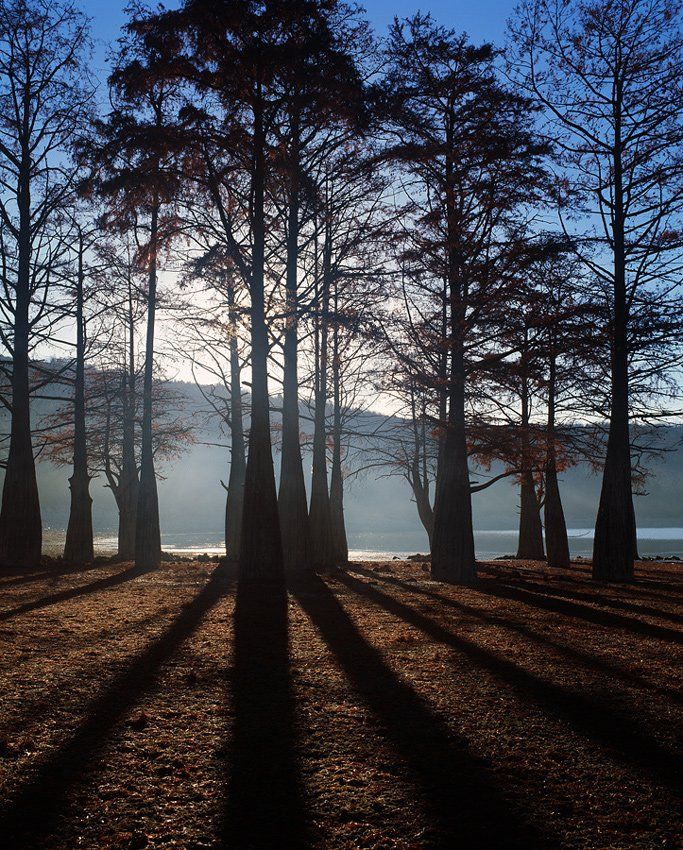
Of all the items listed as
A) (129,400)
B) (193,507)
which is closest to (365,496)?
(193,507)

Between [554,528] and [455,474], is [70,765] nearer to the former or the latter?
[455,474]

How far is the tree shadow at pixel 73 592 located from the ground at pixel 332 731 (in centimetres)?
23

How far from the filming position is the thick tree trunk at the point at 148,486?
17.5 metres

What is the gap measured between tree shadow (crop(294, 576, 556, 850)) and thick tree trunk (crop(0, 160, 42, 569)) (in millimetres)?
12391

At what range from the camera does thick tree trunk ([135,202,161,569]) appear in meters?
17.5

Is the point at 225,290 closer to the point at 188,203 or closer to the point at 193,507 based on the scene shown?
the point at 188,203

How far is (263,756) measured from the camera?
4.15 m

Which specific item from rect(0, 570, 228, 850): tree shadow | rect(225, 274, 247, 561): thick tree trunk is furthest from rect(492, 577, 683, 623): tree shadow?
rect(225, 274, 247, 561): thick tree trunk

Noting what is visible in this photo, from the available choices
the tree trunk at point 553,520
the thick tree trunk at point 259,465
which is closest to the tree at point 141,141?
the thick tree trunk at point 259,465

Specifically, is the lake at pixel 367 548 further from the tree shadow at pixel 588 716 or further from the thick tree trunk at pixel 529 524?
the tree shadow at pixel 588 716

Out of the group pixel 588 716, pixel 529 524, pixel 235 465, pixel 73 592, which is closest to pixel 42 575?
pixel 73 592

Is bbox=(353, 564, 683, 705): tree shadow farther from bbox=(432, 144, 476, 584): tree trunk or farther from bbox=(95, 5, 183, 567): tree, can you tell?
bbox=(95, 5, 183, 567): tree

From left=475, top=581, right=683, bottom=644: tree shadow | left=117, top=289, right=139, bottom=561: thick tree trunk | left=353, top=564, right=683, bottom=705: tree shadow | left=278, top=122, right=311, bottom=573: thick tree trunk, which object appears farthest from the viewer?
left=117, top=289, right=139, bottom=561: thick tree trunk

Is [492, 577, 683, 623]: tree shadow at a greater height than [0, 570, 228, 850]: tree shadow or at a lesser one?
lesser
